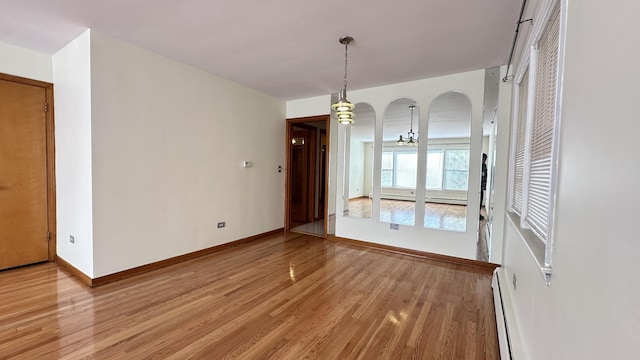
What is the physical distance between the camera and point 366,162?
7.21m

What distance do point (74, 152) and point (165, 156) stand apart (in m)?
0.91

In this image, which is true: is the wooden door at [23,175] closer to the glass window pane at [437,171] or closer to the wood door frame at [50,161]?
the wood door frame at [50,161]

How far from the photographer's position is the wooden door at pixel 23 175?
3.07m

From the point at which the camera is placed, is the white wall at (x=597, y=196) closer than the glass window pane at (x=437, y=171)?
Yes

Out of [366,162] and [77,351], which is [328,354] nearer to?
[77,351]

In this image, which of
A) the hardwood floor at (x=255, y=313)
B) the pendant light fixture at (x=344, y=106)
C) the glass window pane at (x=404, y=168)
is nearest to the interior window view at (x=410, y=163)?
the glass window pane at (x=404, y=168)

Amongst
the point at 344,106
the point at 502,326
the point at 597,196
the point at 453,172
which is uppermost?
the point at 344,106

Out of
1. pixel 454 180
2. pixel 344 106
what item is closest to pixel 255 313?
pixel 344 106

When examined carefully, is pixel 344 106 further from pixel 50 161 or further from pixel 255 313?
pixel 50 161

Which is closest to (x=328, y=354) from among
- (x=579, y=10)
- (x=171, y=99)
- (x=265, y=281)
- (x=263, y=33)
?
(x=265, y=281)

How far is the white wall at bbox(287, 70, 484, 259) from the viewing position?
142 inches

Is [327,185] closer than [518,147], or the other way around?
[518,147]

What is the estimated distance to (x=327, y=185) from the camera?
16.0 ft

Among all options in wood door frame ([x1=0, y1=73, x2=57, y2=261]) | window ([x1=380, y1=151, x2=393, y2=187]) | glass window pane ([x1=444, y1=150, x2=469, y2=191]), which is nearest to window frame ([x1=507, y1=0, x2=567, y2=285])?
window ([x1=380, y1=151, x2=393, y2=187])
